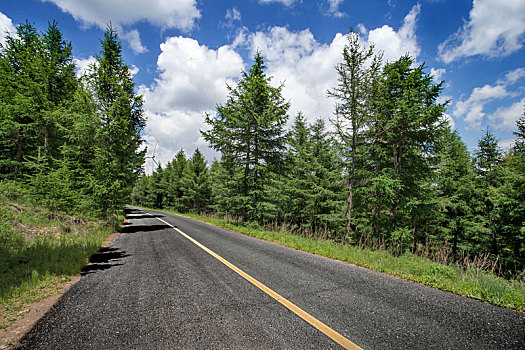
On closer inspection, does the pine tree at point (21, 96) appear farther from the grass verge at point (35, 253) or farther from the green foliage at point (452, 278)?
the green foliage at point (452, 278)

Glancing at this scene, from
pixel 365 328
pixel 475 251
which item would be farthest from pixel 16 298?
pixel 475 251

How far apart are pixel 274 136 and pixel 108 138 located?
9.86m

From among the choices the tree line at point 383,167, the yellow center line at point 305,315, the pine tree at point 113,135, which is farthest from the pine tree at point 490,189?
the pine tree at point 113,135

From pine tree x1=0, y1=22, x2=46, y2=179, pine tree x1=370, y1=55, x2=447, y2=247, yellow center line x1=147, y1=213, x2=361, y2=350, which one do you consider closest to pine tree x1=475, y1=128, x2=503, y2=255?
pine tree x1=370, y1=55, x2=447, y2=247

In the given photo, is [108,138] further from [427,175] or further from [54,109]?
[427,175]

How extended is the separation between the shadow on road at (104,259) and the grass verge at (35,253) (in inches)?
6.7

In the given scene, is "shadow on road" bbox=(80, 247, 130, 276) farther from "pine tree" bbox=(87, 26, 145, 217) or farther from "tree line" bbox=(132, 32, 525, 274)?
"tree line" bbox=(132, 32, 525, 274)

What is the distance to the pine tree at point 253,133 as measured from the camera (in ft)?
41.9

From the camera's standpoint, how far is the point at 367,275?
4422 millimetres

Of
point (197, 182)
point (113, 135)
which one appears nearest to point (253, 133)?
point (113, 135)

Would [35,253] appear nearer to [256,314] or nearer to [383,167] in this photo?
[256,314]

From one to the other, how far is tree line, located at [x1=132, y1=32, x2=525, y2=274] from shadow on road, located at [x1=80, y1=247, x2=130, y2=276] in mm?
7373

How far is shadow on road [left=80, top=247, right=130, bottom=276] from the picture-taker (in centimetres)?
475

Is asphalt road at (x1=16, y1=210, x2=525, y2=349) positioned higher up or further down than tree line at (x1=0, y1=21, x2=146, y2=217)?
further down
